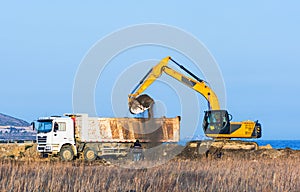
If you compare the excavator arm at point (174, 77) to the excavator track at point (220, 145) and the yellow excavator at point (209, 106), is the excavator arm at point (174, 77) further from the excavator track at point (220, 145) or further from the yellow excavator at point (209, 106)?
the excavator track at point (220, 145)

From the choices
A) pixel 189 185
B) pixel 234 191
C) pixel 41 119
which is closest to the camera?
pixel 234 191

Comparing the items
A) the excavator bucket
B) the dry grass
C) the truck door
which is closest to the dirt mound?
the excavator bucket

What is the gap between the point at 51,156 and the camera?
37188 millimetres

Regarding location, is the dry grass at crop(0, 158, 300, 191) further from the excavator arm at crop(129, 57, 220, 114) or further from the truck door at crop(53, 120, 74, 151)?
the excavator arm at crop(129, 57, 220, 114)

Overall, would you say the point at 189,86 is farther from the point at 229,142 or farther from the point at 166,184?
the point at 166,184

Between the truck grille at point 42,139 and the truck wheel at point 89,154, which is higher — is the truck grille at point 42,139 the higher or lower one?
the higher one

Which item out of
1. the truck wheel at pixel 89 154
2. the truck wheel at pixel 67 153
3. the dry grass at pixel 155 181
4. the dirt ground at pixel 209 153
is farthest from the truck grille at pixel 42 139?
the dry grass at pixel 155 181

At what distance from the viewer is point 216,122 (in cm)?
3925

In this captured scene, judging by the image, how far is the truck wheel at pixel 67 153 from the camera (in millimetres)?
36188

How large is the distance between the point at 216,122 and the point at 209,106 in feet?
7.41

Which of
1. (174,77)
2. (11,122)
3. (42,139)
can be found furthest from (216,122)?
(11,122)

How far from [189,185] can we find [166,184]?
2.56 ft

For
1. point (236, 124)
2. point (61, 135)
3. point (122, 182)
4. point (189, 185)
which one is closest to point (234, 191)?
point (189, 185)

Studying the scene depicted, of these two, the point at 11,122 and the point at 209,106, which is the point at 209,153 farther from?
the point at 11,122
